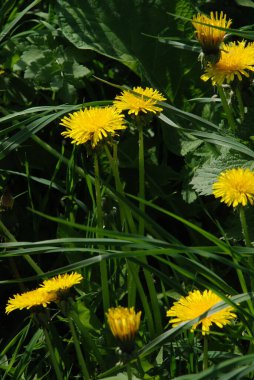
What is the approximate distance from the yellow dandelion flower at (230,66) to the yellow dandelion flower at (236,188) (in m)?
0.32

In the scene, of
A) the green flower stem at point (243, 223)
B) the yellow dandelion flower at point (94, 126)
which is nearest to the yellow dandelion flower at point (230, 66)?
the yellow dandelion flower at point (94, 126)

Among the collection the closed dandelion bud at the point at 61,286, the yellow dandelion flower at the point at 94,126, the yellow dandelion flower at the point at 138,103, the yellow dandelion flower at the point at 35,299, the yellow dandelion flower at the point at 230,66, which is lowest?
the yellow dandelion flower at the point at 35,299

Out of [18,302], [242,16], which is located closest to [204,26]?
[18,302]

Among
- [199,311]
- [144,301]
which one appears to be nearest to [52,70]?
[144,301]

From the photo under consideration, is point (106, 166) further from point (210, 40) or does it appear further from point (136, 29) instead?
point (210, 40)

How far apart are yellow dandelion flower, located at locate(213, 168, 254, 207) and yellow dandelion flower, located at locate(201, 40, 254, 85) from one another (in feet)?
1.03

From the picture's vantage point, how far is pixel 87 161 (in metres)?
2.56

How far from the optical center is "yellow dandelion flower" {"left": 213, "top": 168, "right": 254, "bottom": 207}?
5.18 feet

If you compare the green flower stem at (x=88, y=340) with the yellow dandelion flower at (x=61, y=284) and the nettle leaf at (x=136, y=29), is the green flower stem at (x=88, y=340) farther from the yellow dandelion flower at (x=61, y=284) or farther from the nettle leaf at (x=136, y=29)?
the nettle leaf at (x=136, y=29)

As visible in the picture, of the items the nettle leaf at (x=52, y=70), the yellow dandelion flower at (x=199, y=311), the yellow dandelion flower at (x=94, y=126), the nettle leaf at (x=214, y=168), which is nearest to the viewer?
the yellow dandelion flower at (x=199, y=311)

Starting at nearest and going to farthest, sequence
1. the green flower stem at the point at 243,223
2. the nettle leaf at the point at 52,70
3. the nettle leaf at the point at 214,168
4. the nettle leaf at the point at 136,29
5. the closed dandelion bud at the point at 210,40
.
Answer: the green flower stem at the point at 243,223, the closed dandelion bud at the point at 210,40, the nettle leaf at the point at 214,168, the nettle leaf at the point at 52,70, the nettle leaf at the point at 136,29

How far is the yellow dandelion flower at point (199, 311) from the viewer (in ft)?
4.89

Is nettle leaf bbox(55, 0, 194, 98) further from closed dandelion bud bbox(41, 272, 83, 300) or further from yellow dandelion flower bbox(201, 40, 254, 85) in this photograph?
closed dandelion bud bbox(41, 272, 83, 300)

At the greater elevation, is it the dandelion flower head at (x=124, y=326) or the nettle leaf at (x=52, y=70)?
the dandelion flower head at (x=124, y=326)
